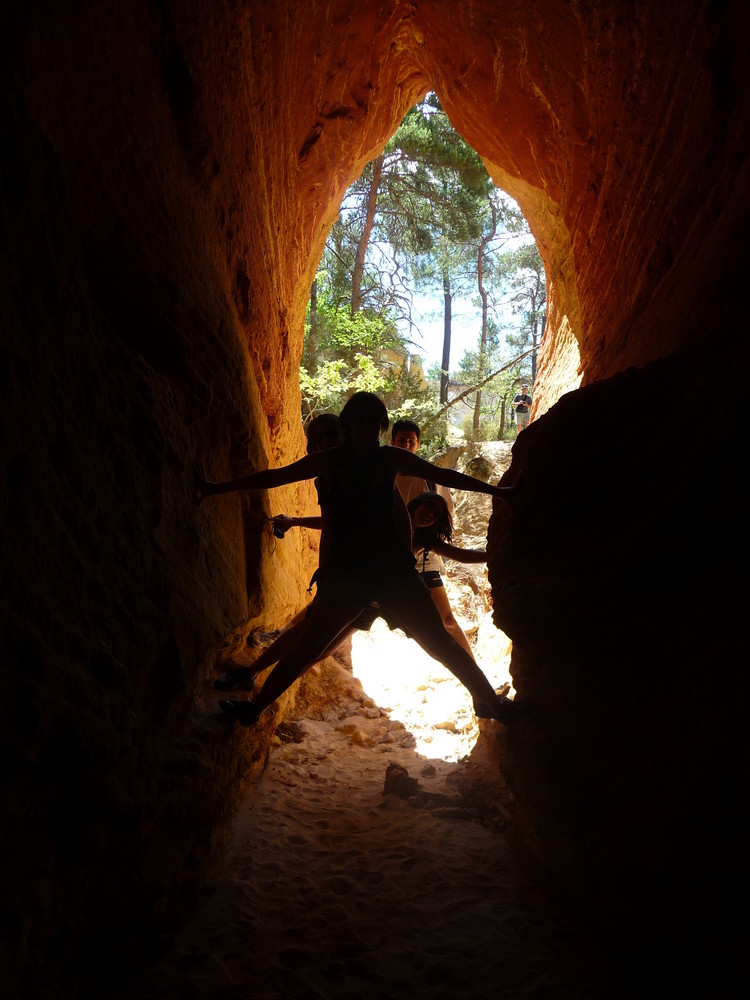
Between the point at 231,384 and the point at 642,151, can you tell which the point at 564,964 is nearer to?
the point at 231,384

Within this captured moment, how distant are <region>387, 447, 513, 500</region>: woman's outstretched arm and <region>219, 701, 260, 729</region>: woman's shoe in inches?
61.4

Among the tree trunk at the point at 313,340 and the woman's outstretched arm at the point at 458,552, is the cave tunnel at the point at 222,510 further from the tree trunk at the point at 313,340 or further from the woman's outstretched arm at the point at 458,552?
the tree trunk at the point at 313,340

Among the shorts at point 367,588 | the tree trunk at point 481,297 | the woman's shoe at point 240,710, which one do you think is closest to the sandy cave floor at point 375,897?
the woman's shoe at point 240,710

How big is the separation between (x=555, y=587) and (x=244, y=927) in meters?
2.11

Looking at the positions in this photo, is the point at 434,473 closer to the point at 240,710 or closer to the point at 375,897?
the point at 240,710

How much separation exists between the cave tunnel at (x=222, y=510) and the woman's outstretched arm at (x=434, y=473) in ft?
0.67

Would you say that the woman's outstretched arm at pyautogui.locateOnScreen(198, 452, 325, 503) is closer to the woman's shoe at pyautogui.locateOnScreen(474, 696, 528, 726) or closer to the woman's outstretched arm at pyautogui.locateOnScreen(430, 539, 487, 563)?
the woman's outstretched arm at pyautogui.locateOnScreen(430, 539, 487, 563)

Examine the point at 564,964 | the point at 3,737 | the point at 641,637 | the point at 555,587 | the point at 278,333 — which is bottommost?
the point at 564,964

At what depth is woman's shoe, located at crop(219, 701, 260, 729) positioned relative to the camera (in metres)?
2.99

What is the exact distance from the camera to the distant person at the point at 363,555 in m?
3.06

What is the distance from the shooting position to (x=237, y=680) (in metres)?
3.34

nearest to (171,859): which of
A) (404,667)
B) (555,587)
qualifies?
(555,587)

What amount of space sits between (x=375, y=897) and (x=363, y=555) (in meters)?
1.75

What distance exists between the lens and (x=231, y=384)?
12.2ft
